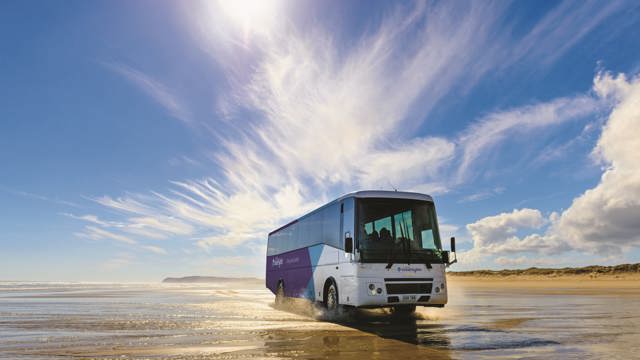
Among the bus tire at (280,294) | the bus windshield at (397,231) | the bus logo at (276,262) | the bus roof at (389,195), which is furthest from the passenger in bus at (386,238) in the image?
the bus logo at (276,262)

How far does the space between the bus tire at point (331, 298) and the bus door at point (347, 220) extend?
1010 millimetres

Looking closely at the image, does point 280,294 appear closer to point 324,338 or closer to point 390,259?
point 390,259

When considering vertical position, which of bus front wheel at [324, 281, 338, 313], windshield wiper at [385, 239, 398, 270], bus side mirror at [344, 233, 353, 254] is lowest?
bus front wheel at [324, 281, 338, 313]

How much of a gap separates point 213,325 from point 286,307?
7853 mm

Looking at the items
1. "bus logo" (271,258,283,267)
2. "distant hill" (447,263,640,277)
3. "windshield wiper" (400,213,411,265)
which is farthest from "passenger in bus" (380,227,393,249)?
"distant hill" (447,263,640,277)

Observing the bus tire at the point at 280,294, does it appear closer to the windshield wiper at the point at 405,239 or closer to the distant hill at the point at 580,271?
the windshield wiper at the point at 405,239

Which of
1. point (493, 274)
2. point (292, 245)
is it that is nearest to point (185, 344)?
point (292, 245)

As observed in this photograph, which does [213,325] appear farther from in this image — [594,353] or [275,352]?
[594,353]

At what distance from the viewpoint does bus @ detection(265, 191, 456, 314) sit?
41.7ft

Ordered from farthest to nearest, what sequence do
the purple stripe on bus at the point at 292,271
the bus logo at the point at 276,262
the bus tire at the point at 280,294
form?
the bus logo at the point at 276,262 < the bus tire at the point at 280,294 < the purple stripe on bus at the point at 292,271

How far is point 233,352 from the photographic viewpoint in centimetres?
807

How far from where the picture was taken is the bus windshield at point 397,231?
12984 mm

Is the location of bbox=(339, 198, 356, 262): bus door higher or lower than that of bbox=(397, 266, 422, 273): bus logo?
higher

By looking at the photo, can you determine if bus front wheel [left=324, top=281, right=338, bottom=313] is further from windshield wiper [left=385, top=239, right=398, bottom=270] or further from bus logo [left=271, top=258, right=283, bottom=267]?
bus logo [left=271, top=258, right=283, bottom=267]
